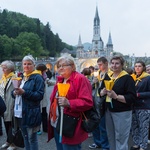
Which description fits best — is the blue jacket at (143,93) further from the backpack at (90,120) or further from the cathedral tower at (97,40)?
the cathedral tower at (97,40)

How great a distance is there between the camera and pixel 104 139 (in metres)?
4.73

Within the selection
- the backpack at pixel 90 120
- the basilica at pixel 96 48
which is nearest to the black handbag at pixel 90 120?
the backpack at pixel 90 120

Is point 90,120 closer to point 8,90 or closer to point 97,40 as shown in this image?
point 8,90

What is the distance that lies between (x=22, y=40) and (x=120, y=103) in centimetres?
6949

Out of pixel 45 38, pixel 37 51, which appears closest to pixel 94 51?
pixel 45 38

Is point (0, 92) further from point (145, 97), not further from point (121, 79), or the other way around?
point (145, 97)

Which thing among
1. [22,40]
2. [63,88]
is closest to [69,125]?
[63,88]

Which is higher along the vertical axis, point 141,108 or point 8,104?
point 8,104

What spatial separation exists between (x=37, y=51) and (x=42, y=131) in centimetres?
6936

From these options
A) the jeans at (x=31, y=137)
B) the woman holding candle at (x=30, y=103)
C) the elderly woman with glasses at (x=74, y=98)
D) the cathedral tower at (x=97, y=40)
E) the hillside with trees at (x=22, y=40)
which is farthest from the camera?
the cathedral tower at (x=97, y=40)

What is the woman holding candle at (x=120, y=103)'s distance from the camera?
363 cm

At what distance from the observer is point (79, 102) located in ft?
9.07

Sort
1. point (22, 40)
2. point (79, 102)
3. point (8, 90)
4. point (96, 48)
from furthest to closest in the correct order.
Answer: point (96, 48) → point (22, 40) → point (8, 90) → point (79, 102)

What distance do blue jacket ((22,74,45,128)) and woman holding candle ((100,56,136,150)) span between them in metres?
1.12
